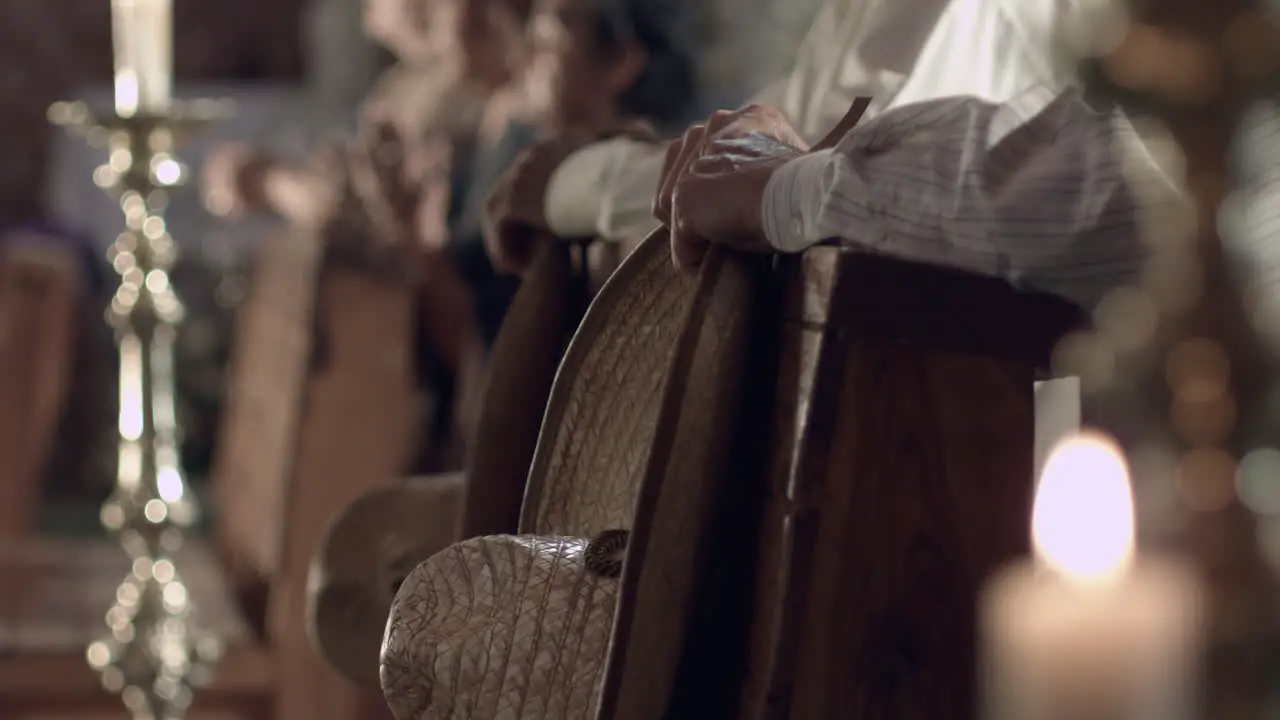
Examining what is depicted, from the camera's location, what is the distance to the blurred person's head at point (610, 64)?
2180mm

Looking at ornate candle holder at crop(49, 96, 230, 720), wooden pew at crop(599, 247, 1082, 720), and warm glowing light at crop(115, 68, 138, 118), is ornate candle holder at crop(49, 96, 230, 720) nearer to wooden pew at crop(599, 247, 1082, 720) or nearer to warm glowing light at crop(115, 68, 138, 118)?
warm glowing light at crop(115, 68, 138, 118)

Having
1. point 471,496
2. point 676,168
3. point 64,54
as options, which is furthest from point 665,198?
point 64,54

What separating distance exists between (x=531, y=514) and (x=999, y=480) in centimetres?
45

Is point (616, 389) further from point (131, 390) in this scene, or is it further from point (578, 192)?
point (131, 390)

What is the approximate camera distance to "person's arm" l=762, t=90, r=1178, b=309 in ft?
3.07

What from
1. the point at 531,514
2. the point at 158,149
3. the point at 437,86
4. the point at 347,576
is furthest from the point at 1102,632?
the point at 437,86

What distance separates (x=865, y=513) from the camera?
97 cm

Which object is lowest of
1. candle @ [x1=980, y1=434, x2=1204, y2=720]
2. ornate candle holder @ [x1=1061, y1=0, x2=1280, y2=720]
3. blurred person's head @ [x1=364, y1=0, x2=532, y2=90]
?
candle @ [x1=980, y1=434, x2=1204, y2=720]

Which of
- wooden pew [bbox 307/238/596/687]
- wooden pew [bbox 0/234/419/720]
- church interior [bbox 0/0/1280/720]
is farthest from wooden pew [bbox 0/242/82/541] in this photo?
wooden pew [bbox 307/238/596/687]

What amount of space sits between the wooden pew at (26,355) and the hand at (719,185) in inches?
110

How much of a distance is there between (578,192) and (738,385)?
1.40ft

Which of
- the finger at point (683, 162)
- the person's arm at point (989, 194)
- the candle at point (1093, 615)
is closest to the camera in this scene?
the candle at point (1093, 615)

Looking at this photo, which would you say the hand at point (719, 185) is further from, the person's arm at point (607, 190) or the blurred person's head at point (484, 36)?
the blurred person's head at point (484, 36)

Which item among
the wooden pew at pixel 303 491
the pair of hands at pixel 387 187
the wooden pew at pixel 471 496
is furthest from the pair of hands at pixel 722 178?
the wooden pew at pixel 303 491
